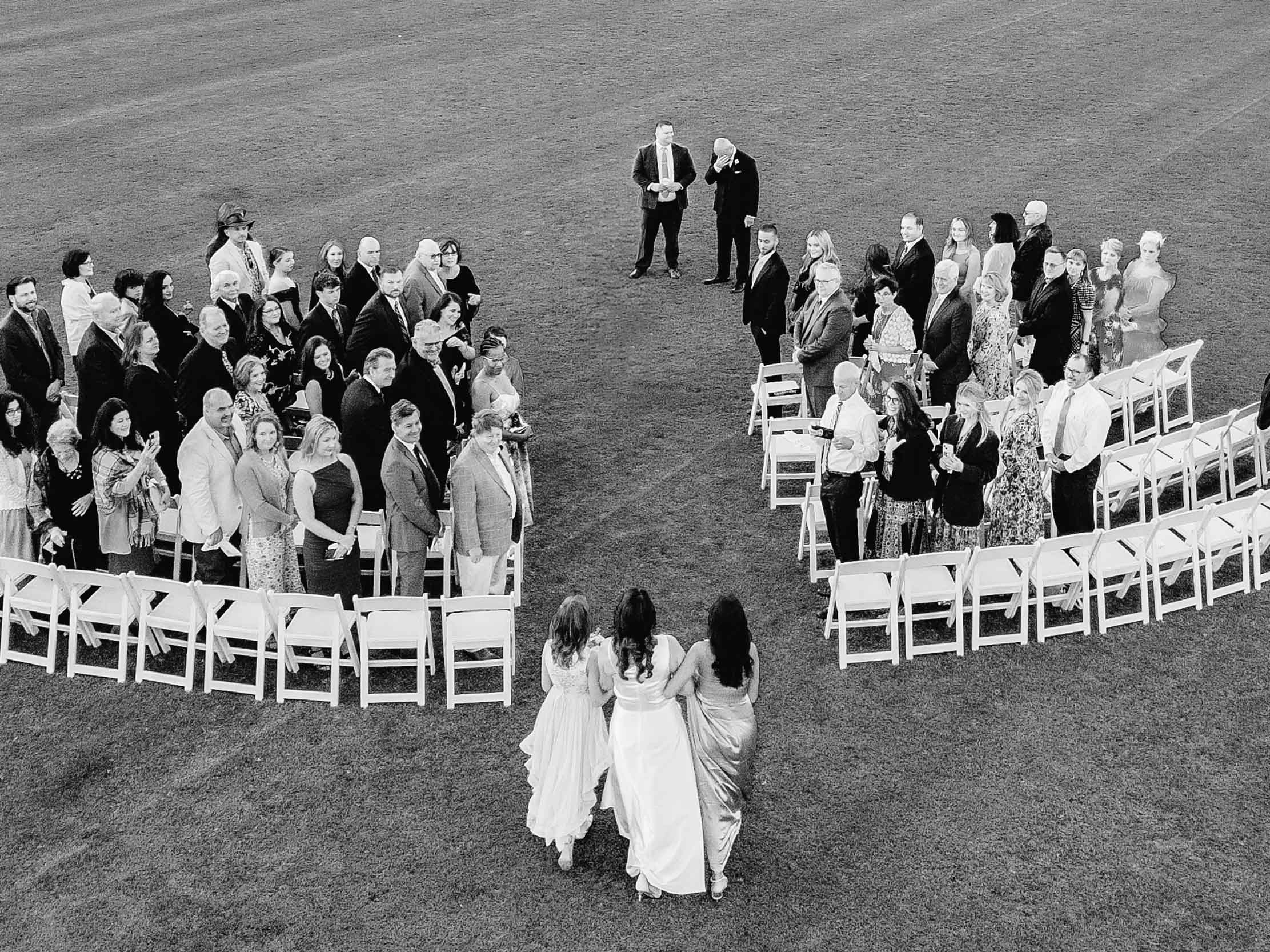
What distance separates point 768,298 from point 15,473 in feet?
23.3

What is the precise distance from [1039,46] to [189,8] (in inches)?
734

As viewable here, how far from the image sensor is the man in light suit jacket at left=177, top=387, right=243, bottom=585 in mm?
10008

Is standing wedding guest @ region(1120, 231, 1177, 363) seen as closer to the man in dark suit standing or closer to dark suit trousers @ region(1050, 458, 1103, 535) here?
dark suit trousers @ region(1050, 458, 1103, 535)

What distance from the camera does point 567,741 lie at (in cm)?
800

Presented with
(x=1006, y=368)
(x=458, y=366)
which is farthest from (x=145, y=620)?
(x=1006, y=368)

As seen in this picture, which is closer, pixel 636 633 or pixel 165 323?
pixel 636 633

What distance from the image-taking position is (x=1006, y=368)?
12914 millimetres

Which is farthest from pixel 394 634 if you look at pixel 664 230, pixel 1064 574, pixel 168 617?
pixel 664 230

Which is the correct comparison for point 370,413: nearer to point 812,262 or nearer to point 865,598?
point 865,598

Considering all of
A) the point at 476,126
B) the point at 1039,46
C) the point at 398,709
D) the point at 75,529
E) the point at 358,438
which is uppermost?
the point at 1039,46

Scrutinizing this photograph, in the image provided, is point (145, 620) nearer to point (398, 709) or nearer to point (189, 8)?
point (398, 709)

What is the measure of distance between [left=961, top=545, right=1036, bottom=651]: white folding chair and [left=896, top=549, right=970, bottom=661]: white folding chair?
0.09 metres

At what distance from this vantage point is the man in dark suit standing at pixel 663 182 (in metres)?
16.8

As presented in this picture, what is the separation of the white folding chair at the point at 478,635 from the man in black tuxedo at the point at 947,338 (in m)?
4.85
